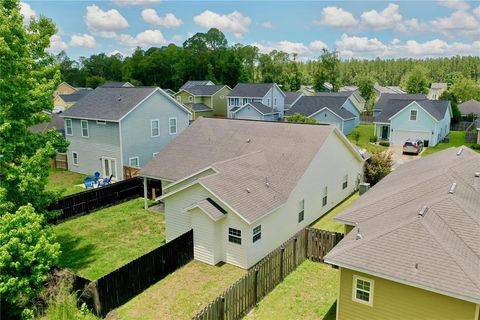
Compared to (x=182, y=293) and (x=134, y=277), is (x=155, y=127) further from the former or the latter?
(x=182, y=293)

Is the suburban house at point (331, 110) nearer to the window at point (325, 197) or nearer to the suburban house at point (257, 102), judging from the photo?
the suburban house at point (257, 102)

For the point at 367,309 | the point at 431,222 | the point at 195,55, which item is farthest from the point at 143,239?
the point at 195,55

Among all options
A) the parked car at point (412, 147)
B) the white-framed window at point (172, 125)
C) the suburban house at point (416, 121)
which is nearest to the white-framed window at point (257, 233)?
the white-framed window at point (172, 125)

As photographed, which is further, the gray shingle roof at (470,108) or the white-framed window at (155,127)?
the gray shingle roof at (470,108)

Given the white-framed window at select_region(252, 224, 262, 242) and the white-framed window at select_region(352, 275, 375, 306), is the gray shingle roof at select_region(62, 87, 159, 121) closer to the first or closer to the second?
the white-framed window at select_region(252, 224, 262, 242)

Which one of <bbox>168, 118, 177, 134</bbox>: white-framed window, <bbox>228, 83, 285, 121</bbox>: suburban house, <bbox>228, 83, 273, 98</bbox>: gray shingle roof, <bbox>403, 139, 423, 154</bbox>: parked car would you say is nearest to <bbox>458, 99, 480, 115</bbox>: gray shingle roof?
<bbox>403, 139, 423, 154</bbox>: parked car

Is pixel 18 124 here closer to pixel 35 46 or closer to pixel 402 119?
pixel 35 46
